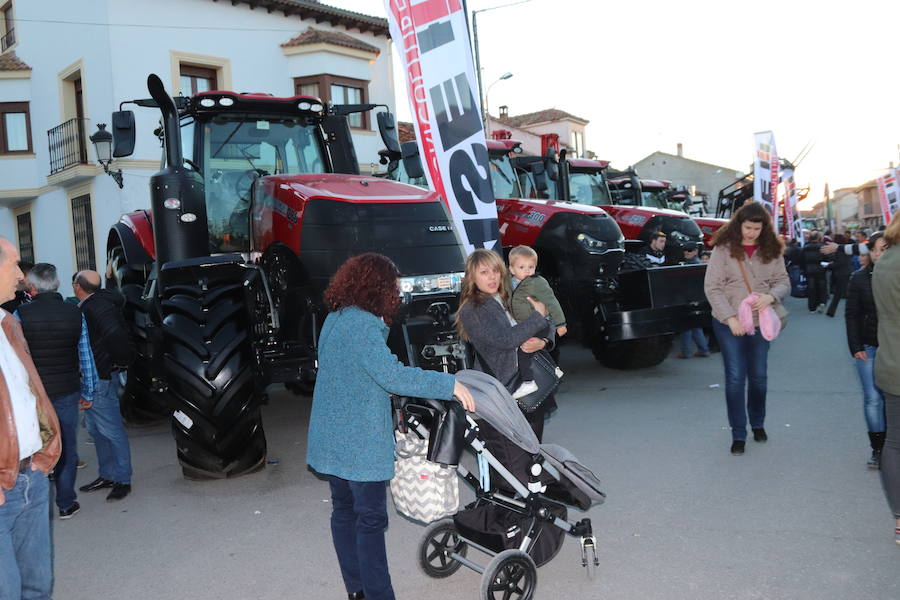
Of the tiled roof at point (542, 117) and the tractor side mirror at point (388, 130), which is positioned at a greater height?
the tiled roof at point (542, 117)

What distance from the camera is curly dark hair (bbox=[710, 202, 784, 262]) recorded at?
5.71 metres

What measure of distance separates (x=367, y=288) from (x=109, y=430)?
3.13 meters

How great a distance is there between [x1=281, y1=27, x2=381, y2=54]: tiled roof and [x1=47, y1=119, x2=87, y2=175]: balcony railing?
5609 mm

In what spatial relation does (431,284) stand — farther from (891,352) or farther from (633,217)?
(633,217)

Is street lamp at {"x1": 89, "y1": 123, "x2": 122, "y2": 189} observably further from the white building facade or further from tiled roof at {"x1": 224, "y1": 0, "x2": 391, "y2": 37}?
tiled roof at {"x1": 224, "y1": 0, "x2": 391, "y2": 37}

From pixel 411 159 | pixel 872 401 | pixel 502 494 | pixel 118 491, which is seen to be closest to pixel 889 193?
pixel 872 401

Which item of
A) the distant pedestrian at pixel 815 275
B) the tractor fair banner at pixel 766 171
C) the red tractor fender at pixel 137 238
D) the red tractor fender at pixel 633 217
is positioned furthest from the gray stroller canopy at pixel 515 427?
the tractor fair banner at pixel 766 171

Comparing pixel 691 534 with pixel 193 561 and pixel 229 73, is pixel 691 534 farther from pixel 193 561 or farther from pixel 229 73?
pixel 229 73

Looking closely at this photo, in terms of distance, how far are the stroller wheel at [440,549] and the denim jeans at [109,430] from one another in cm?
273

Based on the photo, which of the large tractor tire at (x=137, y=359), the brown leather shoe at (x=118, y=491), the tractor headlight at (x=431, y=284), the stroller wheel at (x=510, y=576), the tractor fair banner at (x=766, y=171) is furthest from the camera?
the tractor fair banner at (x=766, y=171)

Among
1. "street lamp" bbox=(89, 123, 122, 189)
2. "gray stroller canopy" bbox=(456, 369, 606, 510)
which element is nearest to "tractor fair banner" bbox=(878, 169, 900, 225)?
"street lamp" bbox=(89, 123, 122, 189)

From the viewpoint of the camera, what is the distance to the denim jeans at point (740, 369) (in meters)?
5.68

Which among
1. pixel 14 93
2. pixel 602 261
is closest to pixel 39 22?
pixel 14 93

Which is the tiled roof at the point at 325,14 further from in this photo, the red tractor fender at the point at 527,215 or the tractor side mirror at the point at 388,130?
the tractor side mirror at the point at 388,130
